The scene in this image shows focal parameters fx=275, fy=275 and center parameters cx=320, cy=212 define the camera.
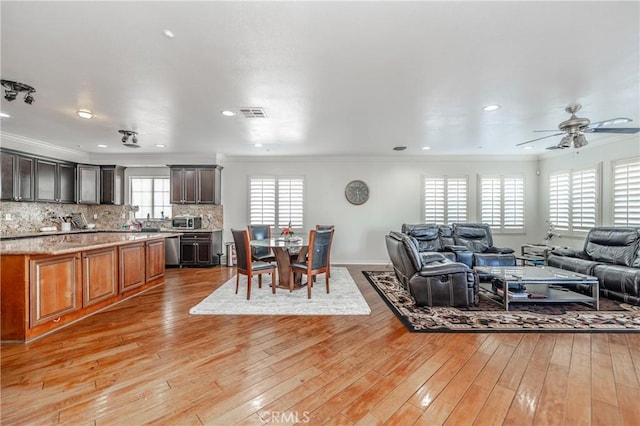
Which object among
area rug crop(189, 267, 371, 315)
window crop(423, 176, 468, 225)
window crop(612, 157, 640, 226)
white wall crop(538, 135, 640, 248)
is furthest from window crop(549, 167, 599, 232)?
area rug crop(189, 267, 371, 315)

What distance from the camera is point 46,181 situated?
18.3ft

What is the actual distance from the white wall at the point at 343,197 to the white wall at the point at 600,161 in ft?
8.05

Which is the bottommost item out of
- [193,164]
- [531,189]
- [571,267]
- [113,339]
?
[113,339]

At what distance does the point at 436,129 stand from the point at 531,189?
4075mm

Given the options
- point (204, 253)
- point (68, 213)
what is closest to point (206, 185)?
point (204, 253)

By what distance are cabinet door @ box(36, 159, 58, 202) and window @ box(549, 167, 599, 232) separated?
1092 cm

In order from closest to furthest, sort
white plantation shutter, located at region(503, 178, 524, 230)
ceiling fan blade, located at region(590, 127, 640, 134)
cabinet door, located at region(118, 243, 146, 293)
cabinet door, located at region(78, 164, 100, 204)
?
ceiling fan blade, located at region(590, 127, 640, 134) < cabinet door, located at region(118, 243, 146, 293) < cabinet door, located at region(78, 164, 100, 204) < white plantation shutter, located at region(503, 178, 524, 230)

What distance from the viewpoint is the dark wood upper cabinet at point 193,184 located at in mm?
6555

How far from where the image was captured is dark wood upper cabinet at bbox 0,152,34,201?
4.85 metres

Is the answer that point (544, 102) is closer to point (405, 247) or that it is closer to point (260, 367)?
point (405, 247)

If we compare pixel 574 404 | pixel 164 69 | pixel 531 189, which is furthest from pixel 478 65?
pixel 531 189

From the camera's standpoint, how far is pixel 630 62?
2.56 meters

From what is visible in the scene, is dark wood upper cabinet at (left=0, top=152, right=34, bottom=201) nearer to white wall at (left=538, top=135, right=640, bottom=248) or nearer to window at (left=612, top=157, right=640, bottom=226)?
white wall at (left=538, top=135, right=640, bottom=248)

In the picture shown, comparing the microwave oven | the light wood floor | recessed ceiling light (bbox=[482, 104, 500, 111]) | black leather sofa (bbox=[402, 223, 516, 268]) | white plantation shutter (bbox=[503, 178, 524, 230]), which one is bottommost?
the light wood floor
